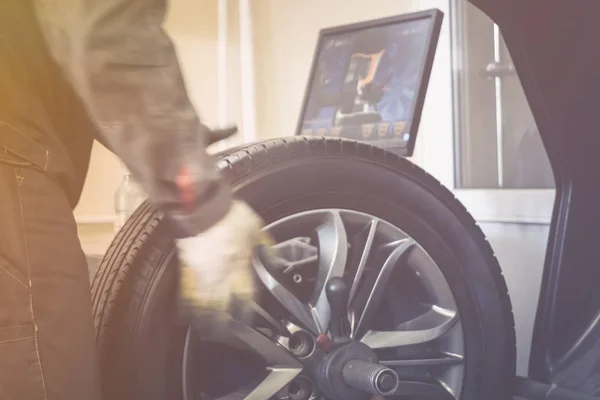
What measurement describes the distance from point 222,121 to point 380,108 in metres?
1.10

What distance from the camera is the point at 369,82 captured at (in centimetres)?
190

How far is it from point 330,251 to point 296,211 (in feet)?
0.32

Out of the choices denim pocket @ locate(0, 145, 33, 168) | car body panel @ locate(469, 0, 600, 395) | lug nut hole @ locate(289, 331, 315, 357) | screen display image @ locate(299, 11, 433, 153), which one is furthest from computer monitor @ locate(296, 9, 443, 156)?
denim pocket @ locate(0, 145, 33, 168)

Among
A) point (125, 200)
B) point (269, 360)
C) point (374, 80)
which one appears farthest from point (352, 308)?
point (125, 200)

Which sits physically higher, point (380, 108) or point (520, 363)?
point (380, 108)

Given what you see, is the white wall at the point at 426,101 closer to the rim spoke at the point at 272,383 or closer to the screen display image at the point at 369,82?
the screen display image at the point at 369,82

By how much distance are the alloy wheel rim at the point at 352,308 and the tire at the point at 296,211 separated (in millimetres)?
26

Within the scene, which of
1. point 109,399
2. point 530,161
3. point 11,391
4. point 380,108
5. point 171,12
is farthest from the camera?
point 171,12

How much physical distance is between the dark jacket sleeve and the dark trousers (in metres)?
0.12

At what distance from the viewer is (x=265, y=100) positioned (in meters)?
2.85

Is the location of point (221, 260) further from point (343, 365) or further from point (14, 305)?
point (343, 365)

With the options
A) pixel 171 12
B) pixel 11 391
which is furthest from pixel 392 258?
pixel 171 12

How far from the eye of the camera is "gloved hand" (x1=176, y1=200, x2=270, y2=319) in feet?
2.77

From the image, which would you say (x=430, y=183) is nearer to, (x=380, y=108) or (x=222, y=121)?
(x=380, y=108)
